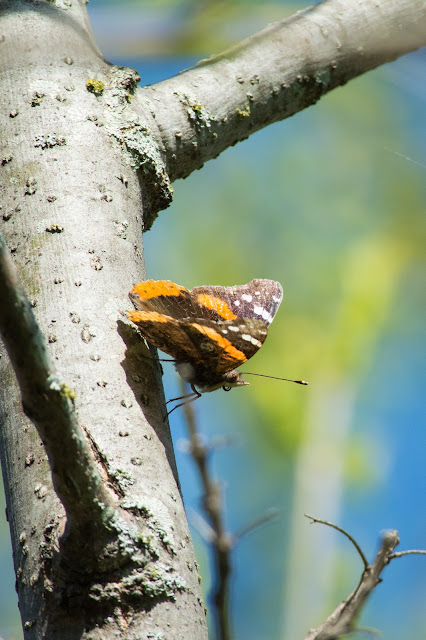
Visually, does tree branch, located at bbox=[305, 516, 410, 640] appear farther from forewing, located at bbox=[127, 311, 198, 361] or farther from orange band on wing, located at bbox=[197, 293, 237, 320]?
orange band on wing, located at bbox=[197, 293, 237, 320]

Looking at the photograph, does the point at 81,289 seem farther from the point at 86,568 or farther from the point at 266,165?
the point at 266,165

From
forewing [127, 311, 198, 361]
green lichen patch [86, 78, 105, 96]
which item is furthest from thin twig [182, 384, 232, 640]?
A: green lichen patch [86, 78, 105, 96]

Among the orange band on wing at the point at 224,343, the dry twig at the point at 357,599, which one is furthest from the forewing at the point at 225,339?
the dry twig at the point at 357,599

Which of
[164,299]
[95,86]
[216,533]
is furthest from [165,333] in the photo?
[95,86]

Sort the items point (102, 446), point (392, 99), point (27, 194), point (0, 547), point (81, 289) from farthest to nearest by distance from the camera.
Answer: point (392, 99) → point (0, 547) → point (27, 194) → point (81, 289) → point (102, 446)

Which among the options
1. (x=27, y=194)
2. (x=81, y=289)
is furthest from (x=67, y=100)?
(x=81, y=289)

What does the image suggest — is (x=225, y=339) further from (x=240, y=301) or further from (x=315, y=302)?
(x=315, y=302)

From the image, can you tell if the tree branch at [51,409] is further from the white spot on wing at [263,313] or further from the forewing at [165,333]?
the white spot on wing at [263,313]
